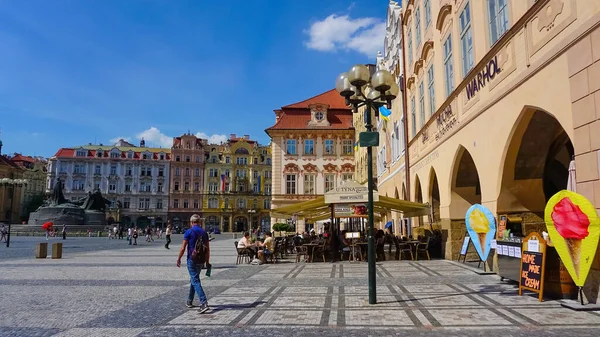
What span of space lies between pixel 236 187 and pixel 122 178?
22.7 metres

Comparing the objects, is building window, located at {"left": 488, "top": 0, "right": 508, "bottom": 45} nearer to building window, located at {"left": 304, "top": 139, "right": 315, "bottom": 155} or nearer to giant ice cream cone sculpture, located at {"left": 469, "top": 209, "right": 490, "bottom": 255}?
giant ice cream cone sculpture, located at {"left": 469, "top": 209, "right": 490, "bottom": 255}

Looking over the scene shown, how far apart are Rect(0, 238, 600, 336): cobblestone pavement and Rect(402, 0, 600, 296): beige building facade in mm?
1814

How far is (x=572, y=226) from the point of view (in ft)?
22.9

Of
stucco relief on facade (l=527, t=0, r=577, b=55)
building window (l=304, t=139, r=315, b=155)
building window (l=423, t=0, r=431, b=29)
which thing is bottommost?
stucco relief on facade (l=527, t=0, r=577, b=55)

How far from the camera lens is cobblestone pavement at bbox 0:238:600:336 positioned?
6238mm

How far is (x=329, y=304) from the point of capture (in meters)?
8.03

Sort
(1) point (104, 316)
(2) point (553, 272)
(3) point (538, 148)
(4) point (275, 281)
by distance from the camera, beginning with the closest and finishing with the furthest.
→ 1. (1) point (104, 316)
2. (2) point (553, 272)
3. (3) point (538, 148)
4. (4) point (275, 281)

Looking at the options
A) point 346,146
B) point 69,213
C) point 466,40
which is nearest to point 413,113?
point 466,40

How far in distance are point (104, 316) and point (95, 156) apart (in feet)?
292

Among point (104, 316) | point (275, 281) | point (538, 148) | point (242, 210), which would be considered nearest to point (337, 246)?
point (275, 281)

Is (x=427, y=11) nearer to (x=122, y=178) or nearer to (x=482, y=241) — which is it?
(x=482, y=241)

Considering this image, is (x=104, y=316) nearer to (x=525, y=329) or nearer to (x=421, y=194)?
(x=525, y=329)

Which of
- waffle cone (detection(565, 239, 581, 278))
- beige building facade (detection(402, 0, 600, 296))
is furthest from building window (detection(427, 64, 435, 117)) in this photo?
waffle cone (detection(565, 239, 581, 278))

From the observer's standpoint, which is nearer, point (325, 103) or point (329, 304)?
point (329, 304)
